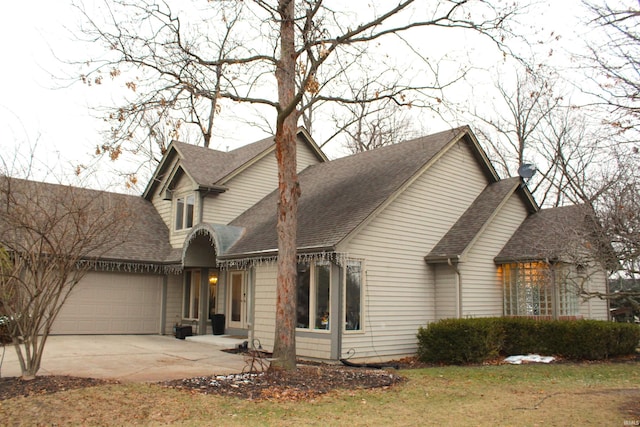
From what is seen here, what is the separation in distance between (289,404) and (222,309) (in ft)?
36.8

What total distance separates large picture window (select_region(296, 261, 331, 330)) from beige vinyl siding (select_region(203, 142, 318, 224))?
257 inches

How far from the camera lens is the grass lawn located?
24.3ft

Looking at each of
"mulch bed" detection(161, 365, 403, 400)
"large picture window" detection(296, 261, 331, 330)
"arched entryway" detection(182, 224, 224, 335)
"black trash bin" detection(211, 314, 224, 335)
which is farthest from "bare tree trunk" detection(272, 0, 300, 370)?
"black trash bin" detection(211, 314, 224, 335)

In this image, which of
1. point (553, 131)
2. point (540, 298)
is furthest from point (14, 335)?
point (553, 131)

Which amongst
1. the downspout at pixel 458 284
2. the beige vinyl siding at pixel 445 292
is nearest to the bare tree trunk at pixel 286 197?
the downspout at pixel 458 284

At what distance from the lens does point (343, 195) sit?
16.5 meters

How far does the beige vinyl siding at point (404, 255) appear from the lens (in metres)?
14.1

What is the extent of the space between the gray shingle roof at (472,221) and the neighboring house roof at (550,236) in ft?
4.50

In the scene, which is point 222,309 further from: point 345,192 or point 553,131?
point 553,131

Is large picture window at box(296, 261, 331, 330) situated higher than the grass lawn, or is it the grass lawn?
large picture window at box(296, 261, 331, 330)

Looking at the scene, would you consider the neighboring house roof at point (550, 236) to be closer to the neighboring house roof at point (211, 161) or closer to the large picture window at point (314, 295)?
the large picture window at point (314, 295)

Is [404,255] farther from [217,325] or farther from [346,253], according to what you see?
[217,325]

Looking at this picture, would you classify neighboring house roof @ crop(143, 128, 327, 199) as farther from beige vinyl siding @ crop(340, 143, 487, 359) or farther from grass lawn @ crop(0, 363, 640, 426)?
grass lawn @ crop(0, 363, 640, 426)

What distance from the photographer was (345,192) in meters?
16.8
